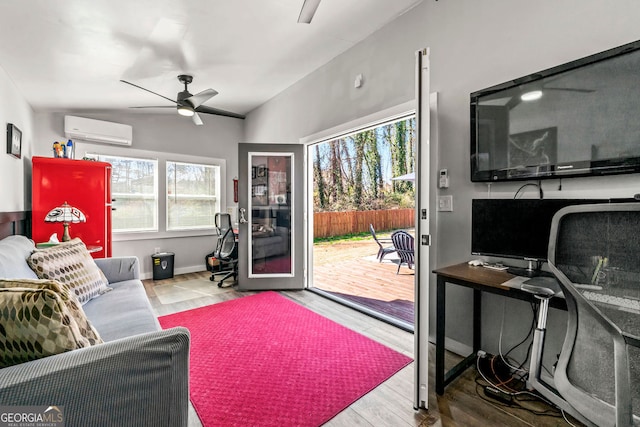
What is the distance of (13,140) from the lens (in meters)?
2.95

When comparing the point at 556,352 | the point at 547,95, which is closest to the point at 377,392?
the point at 556,352

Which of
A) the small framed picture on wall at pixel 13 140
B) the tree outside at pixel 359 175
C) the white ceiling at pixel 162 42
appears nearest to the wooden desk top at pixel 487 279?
the white ceiling at pixel 162 42

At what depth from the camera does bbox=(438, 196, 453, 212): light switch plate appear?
2.36 metres

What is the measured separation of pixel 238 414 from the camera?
163 cm

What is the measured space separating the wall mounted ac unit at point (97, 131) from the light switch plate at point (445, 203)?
14.9 feet

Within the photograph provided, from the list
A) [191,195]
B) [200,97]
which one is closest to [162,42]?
[200,97]

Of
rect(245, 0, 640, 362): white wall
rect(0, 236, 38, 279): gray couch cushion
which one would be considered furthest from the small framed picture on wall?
rect(245, 0, 640, 362): white wall

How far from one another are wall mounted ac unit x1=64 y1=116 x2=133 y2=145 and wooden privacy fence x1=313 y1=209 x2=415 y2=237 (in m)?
5.07

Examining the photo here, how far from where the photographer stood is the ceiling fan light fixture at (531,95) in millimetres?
1852

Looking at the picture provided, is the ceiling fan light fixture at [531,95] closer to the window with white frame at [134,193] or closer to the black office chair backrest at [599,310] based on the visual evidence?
the black office chair backrest at [599,310]

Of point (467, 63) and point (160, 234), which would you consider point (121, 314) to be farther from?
point (160, 234)

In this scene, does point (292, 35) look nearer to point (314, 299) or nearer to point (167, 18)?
point (167, 18)

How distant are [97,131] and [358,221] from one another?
7.14 metres

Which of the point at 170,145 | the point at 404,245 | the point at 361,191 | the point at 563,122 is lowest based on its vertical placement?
the point at 404,245
